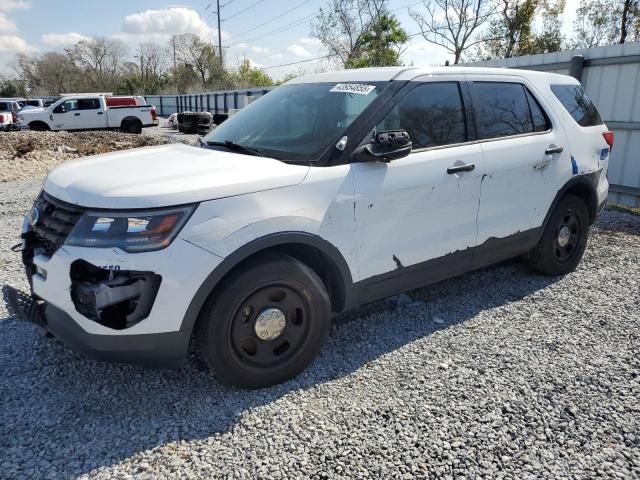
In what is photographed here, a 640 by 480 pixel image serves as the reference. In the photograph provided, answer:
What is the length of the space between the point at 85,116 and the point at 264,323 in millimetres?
26218

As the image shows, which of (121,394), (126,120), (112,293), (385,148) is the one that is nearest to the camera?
(112,293)

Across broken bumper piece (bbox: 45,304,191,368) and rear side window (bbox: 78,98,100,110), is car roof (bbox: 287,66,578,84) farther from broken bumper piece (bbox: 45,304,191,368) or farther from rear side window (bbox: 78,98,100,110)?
rear side window (bbox: 78,98,100,110)

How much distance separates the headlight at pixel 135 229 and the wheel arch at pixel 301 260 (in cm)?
30

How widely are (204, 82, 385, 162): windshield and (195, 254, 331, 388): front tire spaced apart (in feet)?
2.46

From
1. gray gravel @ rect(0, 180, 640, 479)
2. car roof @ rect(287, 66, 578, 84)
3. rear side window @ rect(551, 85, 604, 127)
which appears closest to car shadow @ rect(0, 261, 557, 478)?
gray gravel @ rect(0, 180, 640, 479)

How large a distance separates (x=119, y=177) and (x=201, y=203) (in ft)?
1.75

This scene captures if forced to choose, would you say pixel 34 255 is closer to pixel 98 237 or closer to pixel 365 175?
pixel 98 237

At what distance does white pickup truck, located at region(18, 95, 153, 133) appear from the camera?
973 inches


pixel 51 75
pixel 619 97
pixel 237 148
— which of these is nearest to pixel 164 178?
pixel 237 148

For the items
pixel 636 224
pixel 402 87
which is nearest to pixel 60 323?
pixel 402 87

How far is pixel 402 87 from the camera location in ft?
11.0

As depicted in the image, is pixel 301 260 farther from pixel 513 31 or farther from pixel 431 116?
pixel 513 31

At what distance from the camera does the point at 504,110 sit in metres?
4.02

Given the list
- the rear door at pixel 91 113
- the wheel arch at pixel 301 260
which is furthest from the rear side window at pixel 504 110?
the rear door at pixel 91 113
